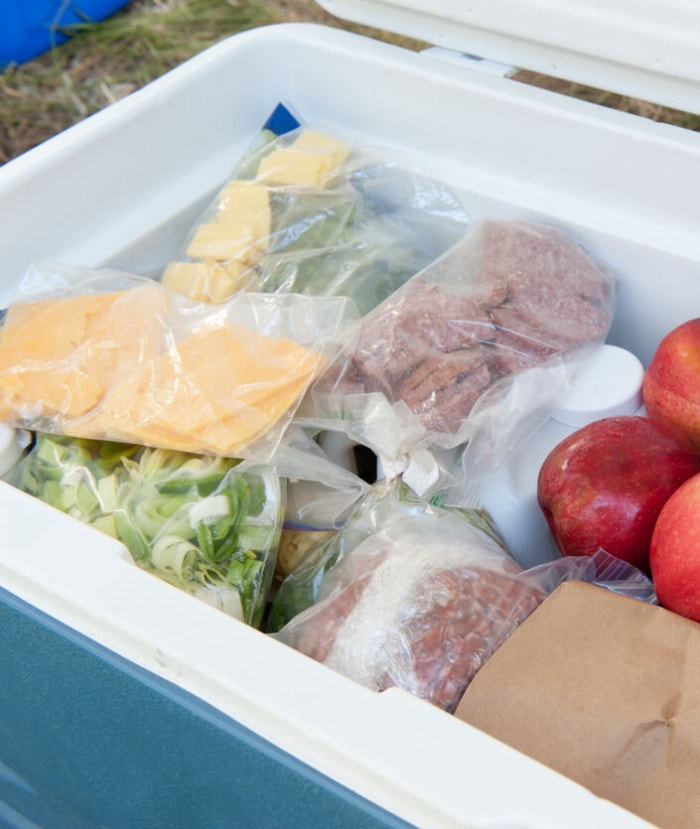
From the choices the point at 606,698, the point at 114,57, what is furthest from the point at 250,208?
the point at 114,57

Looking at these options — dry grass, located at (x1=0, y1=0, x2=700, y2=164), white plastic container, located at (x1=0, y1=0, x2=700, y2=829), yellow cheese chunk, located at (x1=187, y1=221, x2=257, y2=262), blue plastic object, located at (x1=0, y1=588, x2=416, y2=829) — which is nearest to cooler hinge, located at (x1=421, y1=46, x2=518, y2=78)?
white plastic container, located at (x1=0, y1=0, x2=700, y2=829)

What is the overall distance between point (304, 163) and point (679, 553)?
50 centimetres

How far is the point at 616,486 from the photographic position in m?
0.68

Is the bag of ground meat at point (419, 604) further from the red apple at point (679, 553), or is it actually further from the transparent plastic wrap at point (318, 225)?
the transparent plastic wrap at point (318, 225)

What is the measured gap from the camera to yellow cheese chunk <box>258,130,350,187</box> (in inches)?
35.2

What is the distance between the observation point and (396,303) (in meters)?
0.77

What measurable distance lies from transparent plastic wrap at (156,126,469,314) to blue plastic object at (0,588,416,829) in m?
0.35

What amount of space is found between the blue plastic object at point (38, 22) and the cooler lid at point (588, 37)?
1258 mm

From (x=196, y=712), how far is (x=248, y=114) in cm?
66

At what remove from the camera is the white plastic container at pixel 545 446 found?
76 cm

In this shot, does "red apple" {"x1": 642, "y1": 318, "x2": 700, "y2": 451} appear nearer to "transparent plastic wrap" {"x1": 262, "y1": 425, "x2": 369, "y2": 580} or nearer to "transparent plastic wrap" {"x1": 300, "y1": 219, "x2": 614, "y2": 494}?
"transparent plastic wrap" {"x1": 300, "y1": 219, "x2": 614, "y2": 494}

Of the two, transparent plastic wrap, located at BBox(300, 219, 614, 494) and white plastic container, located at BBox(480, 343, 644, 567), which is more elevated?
transparent plastic wrap, located at BBox(300, 219, 614, 494)

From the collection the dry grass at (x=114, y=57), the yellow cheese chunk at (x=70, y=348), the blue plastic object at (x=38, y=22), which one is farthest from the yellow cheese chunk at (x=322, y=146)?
the blue plastic object at (x=38, y=22)

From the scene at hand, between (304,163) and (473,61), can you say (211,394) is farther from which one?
(473,61)
